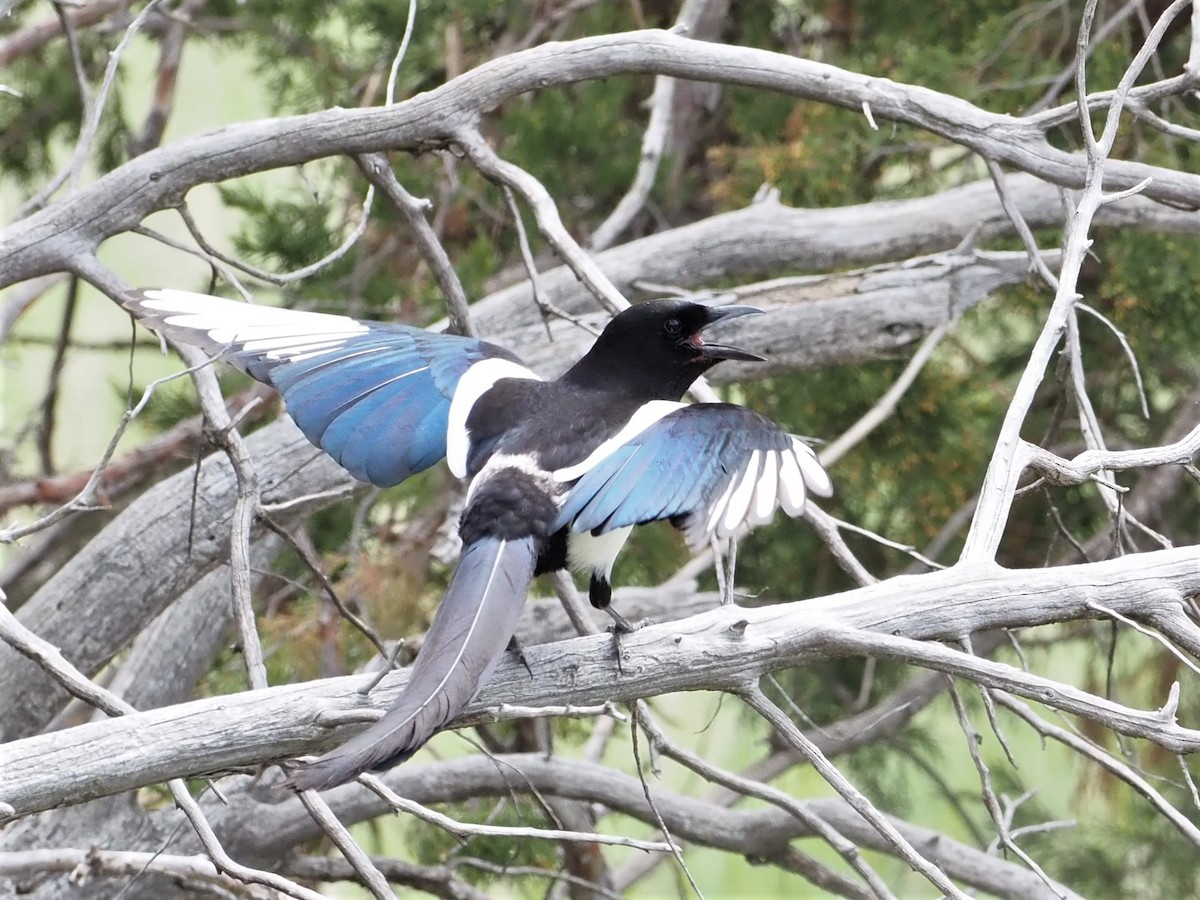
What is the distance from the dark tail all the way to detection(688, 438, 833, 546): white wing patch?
0.24 metres

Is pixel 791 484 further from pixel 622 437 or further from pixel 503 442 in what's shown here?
pixel 503 442

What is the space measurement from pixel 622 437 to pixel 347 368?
49 centimetres

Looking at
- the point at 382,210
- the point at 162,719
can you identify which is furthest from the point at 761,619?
the point at 382,210

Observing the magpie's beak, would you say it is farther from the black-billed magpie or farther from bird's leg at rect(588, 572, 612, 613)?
bird's leg at rect(588, 572, 612, 613)

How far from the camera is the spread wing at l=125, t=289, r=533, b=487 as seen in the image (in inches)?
84.1

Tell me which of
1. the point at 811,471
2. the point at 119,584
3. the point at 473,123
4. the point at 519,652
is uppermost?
the point at 473,123

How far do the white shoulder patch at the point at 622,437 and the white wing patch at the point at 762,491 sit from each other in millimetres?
192

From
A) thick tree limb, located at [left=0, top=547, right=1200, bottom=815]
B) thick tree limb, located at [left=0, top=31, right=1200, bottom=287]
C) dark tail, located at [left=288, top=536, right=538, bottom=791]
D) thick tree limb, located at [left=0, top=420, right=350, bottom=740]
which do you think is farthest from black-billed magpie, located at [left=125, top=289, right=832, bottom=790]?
thick tree limb, located at [left=0, top=420, right=350, bottom=740]

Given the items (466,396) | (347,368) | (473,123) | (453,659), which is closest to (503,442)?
(466,396)

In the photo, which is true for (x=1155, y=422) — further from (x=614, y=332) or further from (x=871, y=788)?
(x=614, y=332)

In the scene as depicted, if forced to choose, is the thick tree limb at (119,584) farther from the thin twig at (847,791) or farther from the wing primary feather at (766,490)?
the thin twig at (847,791)

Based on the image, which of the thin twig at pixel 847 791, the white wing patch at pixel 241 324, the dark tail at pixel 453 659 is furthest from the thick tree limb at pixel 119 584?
the thin twig at pixel 847 791

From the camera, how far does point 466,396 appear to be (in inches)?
89.0

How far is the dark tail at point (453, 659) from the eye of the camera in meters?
1.43
